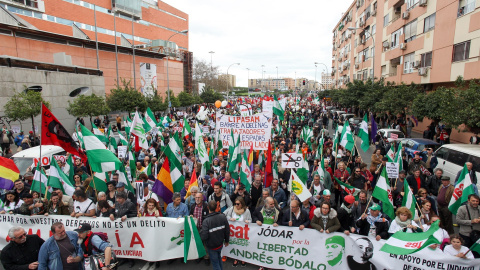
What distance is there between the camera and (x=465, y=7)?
1808 centimetres

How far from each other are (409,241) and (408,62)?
2708 centimetres

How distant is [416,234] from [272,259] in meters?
2.51

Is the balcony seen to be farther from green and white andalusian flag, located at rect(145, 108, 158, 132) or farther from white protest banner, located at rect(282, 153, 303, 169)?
white protest banner, located at rect(282, 153, 303, 169)

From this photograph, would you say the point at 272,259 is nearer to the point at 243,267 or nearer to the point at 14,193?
the point at 243,267

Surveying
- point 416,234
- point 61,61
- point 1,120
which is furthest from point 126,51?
point 416,234

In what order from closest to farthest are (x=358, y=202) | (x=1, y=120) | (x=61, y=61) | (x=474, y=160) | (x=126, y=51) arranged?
(x=358, y=202) < (x=474, y=160) < (x=1, y=120) < (x=61, y=61) < (x=126, y=51)

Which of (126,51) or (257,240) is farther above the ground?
(126,51)

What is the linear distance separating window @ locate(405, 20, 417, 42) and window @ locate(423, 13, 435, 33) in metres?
1.77

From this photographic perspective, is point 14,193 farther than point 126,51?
No

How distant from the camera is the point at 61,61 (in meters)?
26.9

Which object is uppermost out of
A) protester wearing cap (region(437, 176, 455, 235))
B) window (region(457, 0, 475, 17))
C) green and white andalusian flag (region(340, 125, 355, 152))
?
window (region(457, 0, 475, 17))

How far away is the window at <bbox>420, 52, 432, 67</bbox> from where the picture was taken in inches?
885

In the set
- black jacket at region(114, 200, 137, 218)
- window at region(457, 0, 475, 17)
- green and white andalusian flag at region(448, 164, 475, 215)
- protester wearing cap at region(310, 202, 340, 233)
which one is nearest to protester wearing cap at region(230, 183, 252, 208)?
protester wearing cap at region(310, 202, 340, 233)

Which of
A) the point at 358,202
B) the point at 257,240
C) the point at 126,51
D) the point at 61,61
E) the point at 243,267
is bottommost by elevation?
the point at 243,267
